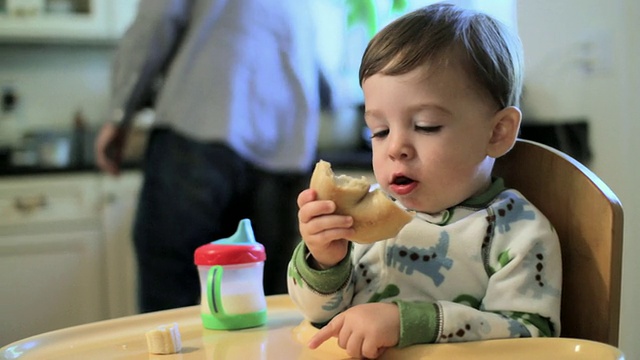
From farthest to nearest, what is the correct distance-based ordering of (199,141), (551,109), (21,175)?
(21,175) < (199,141) < (551,109)

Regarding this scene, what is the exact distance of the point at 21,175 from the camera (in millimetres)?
2510

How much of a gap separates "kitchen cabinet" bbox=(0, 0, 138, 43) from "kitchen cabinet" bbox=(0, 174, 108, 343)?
543 millimetres

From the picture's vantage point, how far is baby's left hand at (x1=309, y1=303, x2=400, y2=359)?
0.72 meters

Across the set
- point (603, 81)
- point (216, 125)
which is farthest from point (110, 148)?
point (603, 81)

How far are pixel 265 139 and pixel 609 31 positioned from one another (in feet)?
3.14

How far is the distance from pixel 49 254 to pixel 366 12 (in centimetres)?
140

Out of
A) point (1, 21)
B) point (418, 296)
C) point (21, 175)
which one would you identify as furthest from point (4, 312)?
point (418, 296)

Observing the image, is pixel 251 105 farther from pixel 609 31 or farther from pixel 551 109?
pixel 609 31

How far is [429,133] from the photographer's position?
82 centimetres

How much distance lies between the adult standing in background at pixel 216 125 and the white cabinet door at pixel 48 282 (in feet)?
1.33

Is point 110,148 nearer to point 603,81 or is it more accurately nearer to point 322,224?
point 603,81

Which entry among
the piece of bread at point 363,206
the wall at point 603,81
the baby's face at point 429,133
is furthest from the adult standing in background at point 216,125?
the piece of bread at point 363,206

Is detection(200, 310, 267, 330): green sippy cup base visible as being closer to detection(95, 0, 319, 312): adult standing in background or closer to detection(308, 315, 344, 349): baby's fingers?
detection(308, 315, 344, 349): baby's fingers

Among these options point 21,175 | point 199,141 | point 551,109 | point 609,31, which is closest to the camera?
point 609,31
